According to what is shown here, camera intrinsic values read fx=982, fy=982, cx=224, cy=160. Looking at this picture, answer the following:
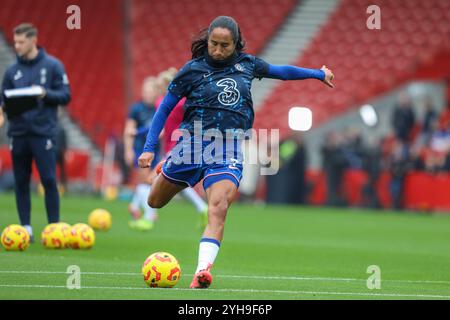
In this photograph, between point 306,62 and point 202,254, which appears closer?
point 202,254

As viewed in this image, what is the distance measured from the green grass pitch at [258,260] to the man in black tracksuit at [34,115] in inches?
37.3

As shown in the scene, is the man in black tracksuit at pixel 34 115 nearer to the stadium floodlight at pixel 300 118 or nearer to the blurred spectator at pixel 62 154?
the blurred spectator at pixel 62 154

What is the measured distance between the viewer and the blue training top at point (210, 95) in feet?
30.0

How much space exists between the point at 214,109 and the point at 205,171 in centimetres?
59

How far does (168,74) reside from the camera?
15594 mm

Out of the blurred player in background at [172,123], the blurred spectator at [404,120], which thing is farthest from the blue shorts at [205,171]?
the blurred spectator at [404,120]

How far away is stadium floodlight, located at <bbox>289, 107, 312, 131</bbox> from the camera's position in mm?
32156

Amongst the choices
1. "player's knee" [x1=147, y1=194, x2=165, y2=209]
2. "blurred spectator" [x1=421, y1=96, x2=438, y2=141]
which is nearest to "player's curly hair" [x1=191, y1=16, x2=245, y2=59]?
"player's knee" [x1=147, y1=194, x2=165, y2=209]

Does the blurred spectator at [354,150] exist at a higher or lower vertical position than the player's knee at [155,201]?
higher

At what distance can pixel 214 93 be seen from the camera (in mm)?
9141
